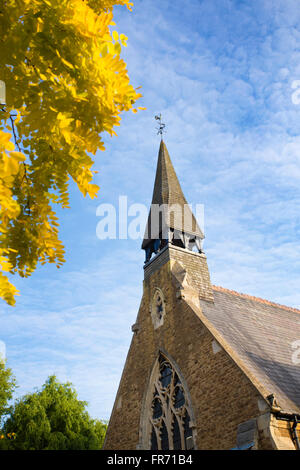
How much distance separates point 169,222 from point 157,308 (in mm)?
4016

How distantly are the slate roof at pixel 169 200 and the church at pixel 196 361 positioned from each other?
0.23ft

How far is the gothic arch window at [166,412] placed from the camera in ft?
40.0

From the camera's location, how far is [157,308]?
52.4 ft

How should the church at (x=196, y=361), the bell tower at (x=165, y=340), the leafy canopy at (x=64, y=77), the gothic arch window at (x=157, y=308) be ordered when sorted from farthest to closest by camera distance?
1. the gothic arch window at (x=157, y=308)
2. the bell tower at (x=165, y=340)
3. the church at (x=196, y=361)
4. the leafy canopy at (x=64, y=77)

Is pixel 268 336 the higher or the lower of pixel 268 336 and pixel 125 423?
the higher

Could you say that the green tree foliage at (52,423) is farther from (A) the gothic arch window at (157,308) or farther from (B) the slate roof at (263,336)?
(B) the slate roof at (263,336)

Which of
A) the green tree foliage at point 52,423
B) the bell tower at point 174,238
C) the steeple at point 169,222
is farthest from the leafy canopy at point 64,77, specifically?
the green tree foliage at point 52,423

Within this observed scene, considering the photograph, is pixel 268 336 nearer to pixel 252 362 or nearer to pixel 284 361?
pixel 284 361

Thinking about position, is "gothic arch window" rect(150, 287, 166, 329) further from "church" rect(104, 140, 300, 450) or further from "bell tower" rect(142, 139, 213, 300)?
"bell tower" rect(142, 139, 213, 300)

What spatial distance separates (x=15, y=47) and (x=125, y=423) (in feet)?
47.7

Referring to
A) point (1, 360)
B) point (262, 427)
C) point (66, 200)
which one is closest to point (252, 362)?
point (262, 427)

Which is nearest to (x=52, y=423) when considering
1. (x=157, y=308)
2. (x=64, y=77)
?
(x=157, y=308)

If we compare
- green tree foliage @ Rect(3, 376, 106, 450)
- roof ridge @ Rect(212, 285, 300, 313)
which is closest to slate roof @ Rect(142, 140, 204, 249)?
roof ridge @ Rect(212, 285, 300, 313)

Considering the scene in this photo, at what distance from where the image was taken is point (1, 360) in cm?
2881
